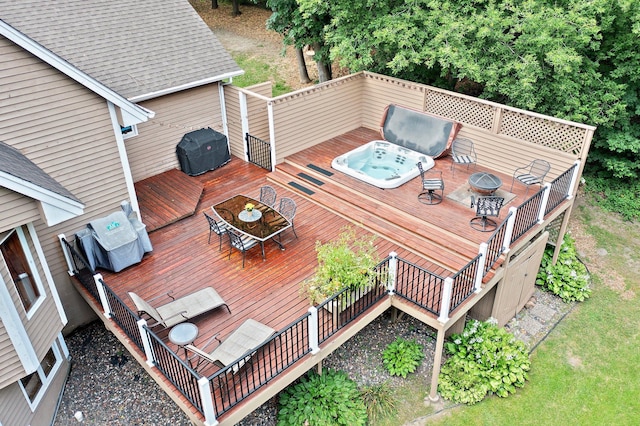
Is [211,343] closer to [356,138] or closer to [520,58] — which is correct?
[356,138]

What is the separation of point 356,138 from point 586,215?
21.6 feet

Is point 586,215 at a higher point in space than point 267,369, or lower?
lower

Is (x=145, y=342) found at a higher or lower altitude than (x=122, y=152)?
lower

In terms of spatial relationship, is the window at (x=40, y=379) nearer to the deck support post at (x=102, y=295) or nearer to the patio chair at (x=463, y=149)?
the deck support post at (x=102, y=295)

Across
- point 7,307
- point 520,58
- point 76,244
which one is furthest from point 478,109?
point 7,307

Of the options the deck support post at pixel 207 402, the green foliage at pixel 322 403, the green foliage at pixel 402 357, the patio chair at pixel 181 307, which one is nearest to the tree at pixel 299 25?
the patio chair at pixel 181 307

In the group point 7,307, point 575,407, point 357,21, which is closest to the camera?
point 7,307

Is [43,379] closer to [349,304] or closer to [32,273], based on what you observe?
[32,273]

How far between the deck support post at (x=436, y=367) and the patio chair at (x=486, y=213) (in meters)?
2.43

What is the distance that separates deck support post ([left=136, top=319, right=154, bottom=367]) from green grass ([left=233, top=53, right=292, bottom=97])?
41.3 ft

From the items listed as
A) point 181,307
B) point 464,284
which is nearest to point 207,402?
point 181,307

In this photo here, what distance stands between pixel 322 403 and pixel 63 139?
20.4 ft

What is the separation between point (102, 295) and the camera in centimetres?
796

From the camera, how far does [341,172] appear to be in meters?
11.6
